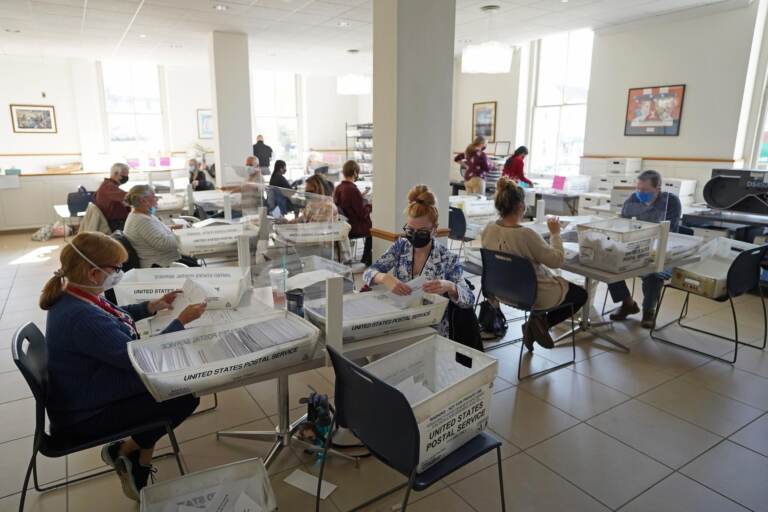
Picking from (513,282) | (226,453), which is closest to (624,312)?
(513,282)

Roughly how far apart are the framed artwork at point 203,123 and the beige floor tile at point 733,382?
424 inches

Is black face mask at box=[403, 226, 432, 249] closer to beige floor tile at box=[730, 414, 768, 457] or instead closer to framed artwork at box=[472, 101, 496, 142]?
beige floor tile at box=[730, 414, 768, 457]

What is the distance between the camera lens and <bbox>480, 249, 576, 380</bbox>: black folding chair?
9.61 ft

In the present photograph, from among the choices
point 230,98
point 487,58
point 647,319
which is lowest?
point 647,319

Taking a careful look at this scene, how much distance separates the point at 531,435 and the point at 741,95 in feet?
18.0

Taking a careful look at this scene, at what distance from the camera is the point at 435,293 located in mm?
2221

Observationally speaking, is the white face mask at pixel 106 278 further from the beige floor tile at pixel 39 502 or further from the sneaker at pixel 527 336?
the sneaker at pixel 527 336

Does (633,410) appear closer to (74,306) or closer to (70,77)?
(74,306)

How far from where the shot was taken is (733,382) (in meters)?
3.03

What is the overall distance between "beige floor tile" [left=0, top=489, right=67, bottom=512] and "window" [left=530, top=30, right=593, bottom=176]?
7936 mm

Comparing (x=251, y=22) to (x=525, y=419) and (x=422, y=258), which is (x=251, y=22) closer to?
(x=422, y=258)

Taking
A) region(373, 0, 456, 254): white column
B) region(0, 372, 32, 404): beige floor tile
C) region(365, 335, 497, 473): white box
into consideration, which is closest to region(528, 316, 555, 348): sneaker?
region(373, 0, 456, 254): white column

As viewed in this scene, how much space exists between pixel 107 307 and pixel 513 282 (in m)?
2.14

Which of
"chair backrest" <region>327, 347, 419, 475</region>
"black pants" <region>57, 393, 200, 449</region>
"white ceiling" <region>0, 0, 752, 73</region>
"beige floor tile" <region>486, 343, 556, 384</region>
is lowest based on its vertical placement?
"beige floor tile" <region>486, 343, 556, 384</region>
